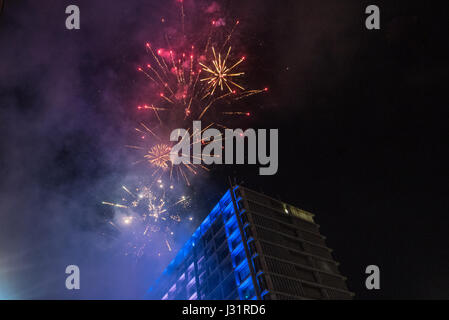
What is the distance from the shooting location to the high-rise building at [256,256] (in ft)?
139

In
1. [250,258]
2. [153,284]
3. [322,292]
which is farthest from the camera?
[153,284]

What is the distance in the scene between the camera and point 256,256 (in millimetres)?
43062

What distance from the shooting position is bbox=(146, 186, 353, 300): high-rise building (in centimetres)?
4246

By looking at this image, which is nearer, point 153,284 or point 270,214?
point 270,214

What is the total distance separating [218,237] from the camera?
170 ft

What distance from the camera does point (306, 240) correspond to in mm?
53344
